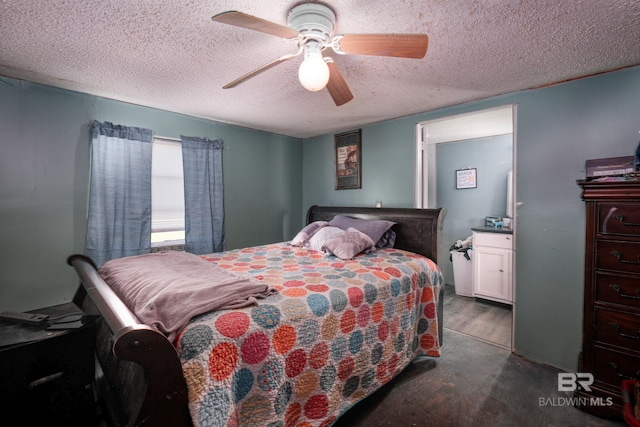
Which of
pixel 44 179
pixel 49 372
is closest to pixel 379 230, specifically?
pixel 49 372

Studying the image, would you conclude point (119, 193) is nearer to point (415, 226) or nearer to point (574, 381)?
point (415, 226)

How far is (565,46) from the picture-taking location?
173cm

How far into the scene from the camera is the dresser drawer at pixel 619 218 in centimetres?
166

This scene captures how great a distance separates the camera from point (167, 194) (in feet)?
10.3

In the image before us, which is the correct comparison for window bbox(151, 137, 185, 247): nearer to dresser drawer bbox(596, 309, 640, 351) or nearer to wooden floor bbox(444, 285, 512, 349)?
wooden floor bbox(444, 285, 512, 349)

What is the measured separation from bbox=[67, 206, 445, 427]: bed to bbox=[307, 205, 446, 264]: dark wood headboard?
175 millimetres

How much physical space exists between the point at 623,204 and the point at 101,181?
12.8 ft

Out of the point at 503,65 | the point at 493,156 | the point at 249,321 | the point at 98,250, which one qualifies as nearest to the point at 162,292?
the point at 249,321

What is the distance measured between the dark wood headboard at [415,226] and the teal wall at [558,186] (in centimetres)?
67

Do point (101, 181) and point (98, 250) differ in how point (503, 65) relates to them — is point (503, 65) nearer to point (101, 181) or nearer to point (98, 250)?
point (101, 181)

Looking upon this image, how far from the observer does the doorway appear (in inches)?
120

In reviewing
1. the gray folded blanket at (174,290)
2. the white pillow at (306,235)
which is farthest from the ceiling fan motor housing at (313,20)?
the white pillow at (306,235)

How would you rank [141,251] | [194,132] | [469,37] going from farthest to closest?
[194,132] < [141,251] < [469,37]

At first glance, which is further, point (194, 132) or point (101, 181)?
point (194, 132)
